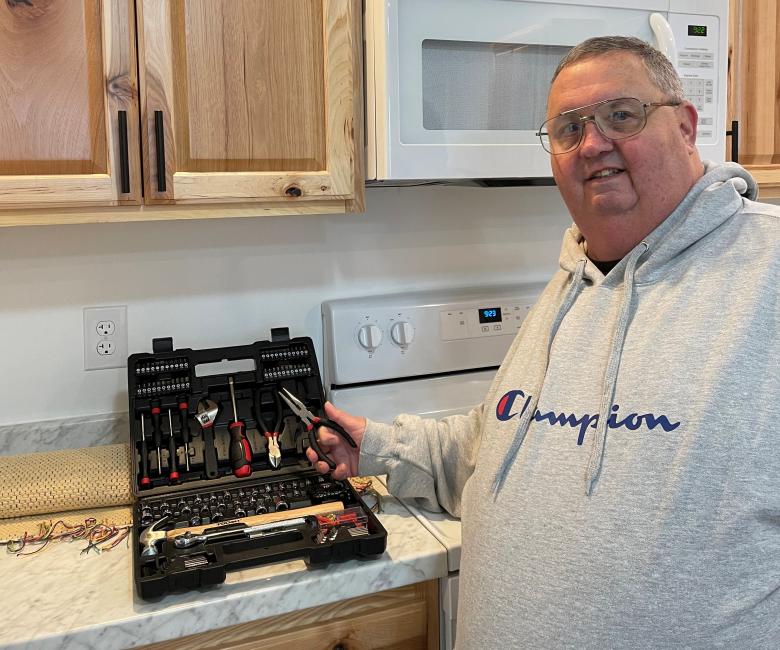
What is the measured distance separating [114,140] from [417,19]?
1.82 feet

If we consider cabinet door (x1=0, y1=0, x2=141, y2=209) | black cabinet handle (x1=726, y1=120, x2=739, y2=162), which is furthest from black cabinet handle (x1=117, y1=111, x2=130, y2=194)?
black cabinet handle (x1=726, y1=120, x2=739, y2=162)

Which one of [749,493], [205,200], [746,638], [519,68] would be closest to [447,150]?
[519,68]

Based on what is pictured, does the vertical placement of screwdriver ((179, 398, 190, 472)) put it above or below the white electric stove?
below

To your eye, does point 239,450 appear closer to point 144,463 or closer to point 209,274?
point 144,463

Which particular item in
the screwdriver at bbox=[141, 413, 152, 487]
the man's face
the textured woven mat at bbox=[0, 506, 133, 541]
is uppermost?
the man's face

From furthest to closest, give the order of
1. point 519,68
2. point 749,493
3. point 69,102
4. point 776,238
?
1. point 519,68
2. point 69,102
3. point 776,238
4. point 749,493

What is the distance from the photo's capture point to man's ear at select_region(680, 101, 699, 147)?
45.9 inches

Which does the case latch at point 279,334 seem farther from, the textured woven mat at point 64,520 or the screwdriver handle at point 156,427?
the textured woven mat at point 64,520

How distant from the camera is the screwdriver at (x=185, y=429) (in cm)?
143

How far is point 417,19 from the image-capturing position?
1380mm

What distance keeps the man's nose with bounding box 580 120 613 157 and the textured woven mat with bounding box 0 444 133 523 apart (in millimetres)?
971

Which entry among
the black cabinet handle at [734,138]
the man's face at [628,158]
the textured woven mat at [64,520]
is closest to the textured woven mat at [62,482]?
the textured woven mat at [64,520]

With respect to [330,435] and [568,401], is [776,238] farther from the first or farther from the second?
[330,435]

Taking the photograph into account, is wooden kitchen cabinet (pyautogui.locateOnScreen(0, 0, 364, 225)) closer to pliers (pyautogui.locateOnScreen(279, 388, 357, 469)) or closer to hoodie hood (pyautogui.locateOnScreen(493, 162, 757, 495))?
pliers (pyautogui.locateOnScreen(279, 388, 357, 469))
